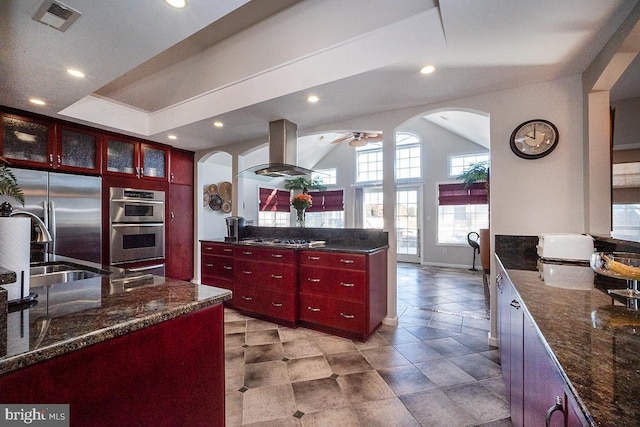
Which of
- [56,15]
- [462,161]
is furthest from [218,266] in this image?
[462,161]

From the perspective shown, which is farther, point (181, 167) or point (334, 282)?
point (181, 167)

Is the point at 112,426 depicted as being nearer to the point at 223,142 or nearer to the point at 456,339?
the point at 456,339

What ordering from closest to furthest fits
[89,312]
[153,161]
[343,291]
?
1. [89,312]
2. [343,291]
3. [153,161]

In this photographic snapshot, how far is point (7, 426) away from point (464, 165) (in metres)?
7.03

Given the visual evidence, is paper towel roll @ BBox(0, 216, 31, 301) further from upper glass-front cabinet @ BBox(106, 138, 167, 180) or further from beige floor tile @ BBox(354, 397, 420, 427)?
upper glass-front cabinet @ BBox(106, 138, 167, 180)

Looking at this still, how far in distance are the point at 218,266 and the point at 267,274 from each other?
853 mm

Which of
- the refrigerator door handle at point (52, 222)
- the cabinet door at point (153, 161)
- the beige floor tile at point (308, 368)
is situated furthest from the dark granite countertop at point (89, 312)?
the cabinet door at point (153, 161)

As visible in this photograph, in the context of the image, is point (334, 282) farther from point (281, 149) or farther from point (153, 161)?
point (153, 161)

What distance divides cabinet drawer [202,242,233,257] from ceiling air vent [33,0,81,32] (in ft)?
7.68

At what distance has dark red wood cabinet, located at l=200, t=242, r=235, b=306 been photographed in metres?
3.36

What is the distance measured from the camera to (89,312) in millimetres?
827

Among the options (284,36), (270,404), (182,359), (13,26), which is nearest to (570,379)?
(182,359)

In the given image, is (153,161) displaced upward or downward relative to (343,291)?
upward

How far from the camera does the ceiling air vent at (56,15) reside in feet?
4.69
